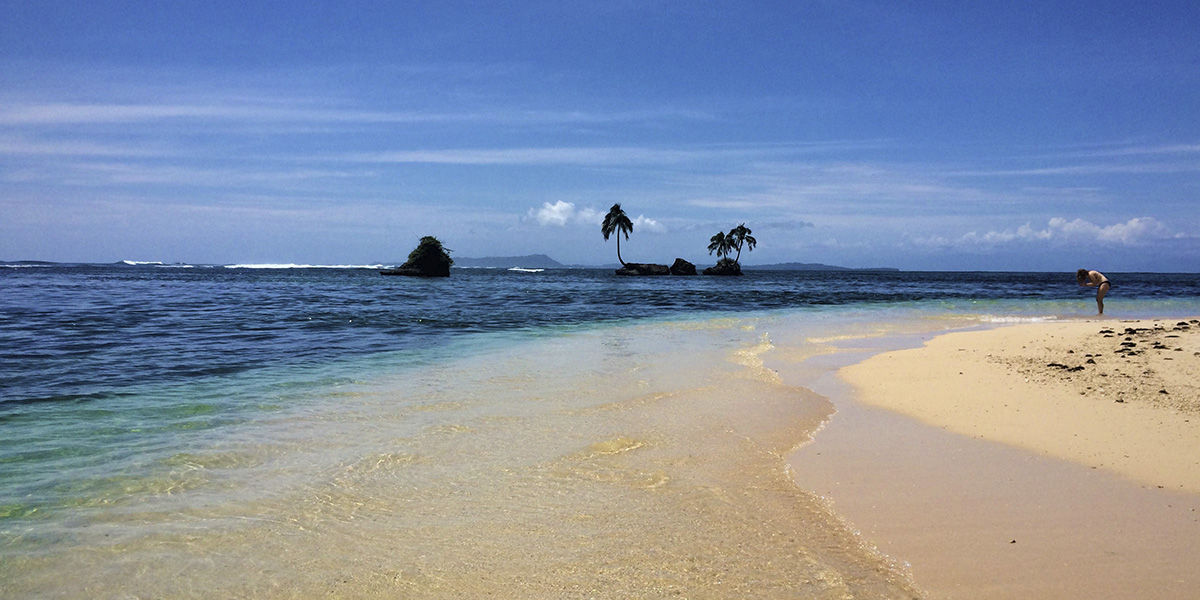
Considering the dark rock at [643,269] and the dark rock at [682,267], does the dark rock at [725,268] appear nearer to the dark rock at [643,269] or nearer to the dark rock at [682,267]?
the dark rock at [682,267]

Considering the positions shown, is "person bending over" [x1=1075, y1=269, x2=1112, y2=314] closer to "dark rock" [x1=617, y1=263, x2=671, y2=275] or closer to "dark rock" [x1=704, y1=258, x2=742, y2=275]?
"dark rock" [x1=617, y1=263, x2=671, y2=275]

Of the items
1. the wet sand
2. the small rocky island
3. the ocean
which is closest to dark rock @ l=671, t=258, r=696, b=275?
the small rocky island

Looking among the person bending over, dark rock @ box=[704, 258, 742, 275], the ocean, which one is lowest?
the ocean

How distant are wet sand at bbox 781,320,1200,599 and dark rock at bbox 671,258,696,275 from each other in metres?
84.5

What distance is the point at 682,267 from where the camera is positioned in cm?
9456

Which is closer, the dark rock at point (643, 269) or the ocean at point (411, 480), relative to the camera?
→ the ocean at point (411, 480)

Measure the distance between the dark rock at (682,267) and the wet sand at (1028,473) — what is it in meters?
84.5

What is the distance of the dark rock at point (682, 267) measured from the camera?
9419 cm

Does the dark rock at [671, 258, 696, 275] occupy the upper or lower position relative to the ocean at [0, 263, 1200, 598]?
upper

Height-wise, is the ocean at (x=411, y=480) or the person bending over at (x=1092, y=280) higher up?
the person bending over at (x=1092, y=280)

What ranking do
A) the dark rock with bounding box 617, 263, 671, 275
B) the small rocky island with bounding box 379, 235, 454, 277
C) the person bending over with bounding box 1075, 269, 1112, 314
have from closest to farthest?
1. the person bending over with bounding box 1075, 269, 1112, 314
2. the small rocky island with bounding box 379, 235, 454, 277
3. the dark rock with bounding box 617, 263, 671, 275

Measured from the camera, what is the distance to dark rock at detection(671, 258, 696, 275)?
94.2m

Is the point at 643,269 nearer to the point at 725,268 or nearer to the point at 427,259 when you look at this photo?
the point at 725,268

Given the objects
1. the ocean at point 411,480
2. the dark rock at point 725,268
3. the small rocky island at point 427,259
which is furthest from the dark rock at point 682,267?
the ocean at point 411,480
